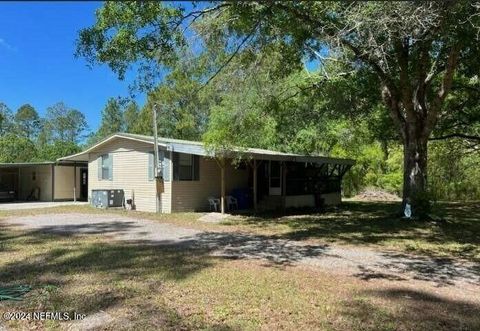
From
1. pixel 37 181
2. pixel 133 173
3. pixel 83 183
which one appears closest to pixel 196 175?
pixel 133 173

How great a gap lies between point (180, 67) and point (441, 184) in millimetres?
23189

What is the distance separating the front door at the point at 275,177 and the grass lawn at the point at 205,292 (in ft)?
33.8

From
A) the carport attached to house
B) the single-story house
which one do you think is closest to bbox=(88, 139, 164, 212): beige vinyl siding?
the single-story house

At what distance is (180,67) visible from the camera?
10.6 meters

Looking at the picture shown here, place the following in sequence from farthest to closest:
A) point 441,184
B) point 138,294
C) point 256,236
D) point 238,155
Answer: point 441,184 < point 238,155 < point 256,236 < point 138,294

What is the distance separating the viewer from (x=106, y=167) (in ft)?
67.9

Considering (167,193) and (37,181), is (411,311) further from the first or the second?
(37,181)

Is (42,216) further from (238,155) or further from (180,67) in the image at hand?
(180,67)

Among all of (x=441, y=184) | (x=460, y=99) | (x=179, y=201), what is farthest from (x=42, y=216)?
(x=441, y=184)

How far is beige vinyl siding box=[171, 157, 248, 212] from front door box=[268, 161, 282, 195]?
1.51m

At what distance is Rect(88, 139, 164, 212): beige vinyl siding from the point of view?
18.0m

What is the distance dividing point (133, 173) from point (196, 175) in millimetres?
2729

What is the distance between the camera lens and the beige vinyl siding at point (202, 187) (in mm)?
17219

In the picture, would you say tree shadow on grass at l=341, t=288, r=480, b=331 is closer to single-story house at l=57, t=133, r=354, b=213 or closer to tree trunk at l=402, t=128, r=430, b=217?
tree trunk at l=402, t=128, r=430, b=217
